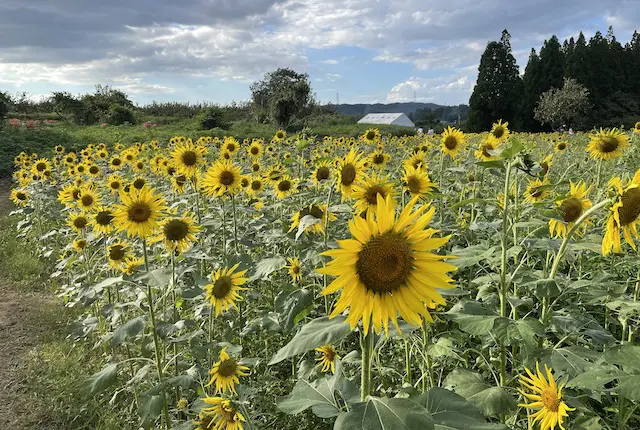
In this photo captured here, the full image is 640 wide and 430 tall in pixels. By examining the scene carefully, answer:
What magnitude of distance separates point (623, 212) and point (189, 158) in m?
3.22

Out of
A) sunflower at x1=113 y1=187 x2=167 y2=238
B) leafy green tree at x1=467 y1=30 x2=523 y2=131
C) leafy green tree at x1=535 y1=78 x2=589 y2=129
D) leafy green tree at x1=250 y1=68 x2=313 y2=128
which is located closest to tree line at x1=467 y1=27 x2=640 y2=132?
leafy green tree at x1=467 y1=30 x2=523 y2=131

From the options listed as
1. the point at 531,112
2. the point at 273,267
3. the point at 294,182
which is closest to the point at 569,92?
the point at 531,112

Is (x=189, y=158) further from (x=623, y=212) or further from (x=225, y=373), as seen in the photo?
(x=623, y=212)

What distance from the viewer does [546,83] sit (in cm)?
3875

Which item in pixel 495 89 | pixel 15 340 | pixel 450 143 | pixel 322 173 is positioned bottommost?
→ pixel 15 340

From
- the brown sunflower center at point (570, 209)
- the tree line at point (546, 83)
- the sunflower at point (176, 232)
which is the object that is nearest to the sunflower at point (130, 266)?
the sunflower at point (176, 232)

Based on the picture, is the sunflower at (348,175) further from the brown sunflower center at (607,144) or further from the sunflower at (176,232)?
the brown sunflower center at (607,144)

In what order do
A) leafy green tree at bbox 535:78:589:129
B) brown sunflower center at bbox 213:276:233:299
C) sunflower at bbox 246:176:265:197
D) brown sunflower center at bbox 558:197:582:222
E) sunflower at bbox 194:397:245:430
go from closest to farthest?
sunflower at bbox 194:397:245:430 → brown sunflower center at bbox 558:197:582:222 → brown sunflower center at bbox 213:276:233:299 → sunflower at bbox 246:176:265:197 → leafy green tree at bbox 535:78:589:129

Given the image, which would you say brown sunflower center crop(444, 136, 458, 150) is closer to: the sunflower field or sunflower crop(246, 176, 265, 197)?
the sunflower field

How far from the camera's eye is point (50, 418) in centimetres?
299

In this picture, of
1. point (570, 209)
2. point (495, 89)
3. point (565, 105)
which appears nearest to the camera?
point (570, 209)

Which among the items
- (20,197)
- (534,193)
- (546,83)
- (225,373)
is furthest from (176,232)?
(546,83)

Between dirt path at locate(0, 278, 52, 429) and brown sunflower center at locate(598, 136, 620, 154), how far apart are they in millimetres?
4501

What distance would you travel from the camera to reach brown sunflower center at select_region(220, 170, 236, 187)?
344cm
